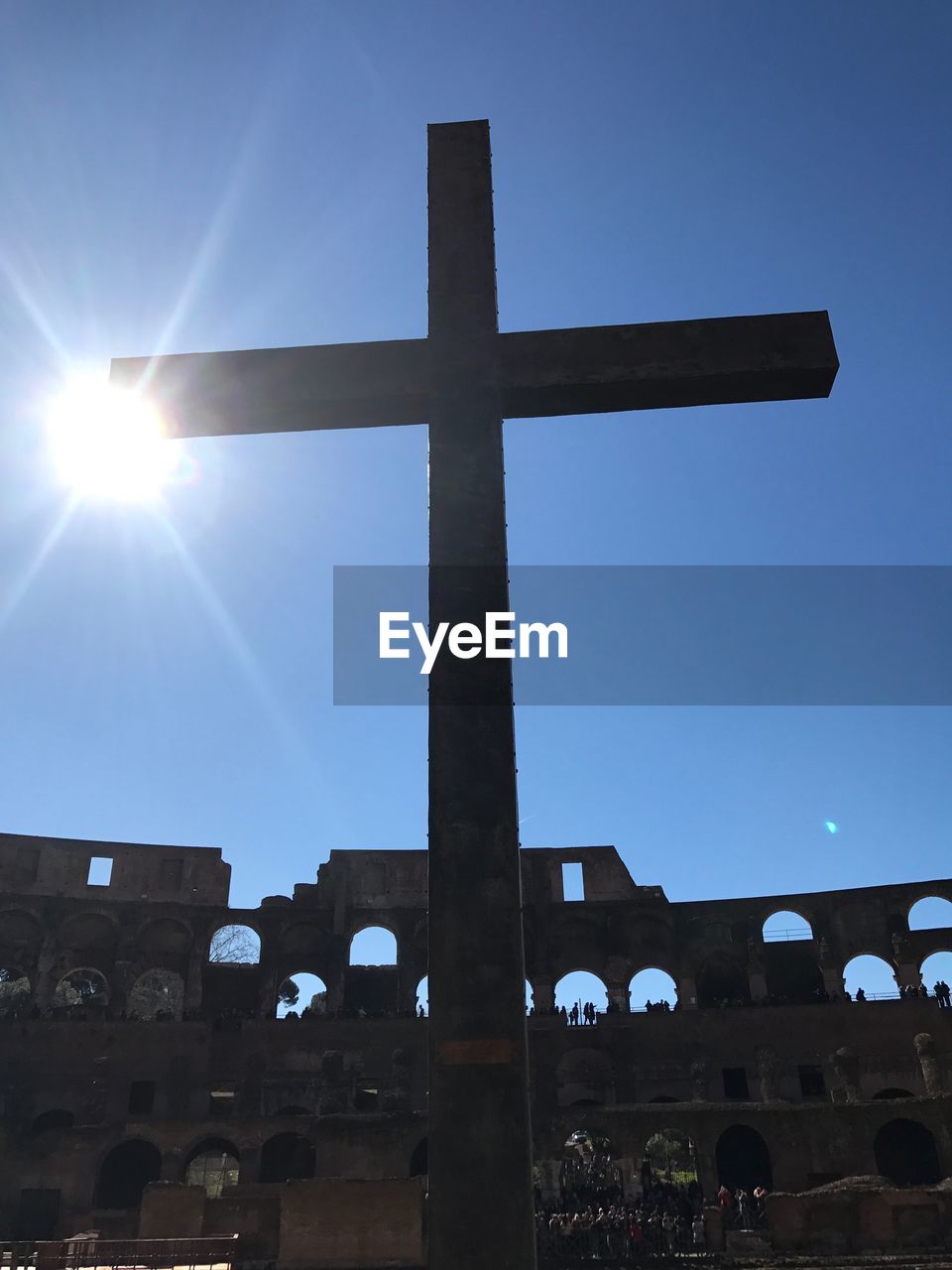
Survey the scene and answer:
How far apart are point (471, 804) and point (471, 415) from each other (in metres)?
2.48

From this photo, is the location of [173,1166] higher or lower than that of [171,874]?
lower

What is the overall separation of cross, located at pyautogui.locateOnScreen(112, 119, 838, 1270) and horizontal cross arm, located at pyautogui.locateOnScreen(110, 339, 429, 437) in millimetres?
12

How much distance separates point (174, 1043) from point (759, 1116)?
16386mm

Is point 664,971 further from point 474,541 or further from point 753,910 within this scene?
point 474,541

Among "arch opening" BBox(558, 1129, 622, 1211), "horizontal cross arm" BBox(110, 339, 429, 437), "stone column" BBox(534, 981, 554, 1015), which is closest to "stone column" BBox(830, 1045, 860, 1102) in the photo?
"arch opening" BBox(558, 1129, 622, 1211)

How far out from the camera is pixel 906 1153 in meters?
27.2

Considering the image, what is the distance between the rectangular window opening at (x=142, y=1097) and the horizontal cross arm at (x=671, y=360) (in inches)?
1114

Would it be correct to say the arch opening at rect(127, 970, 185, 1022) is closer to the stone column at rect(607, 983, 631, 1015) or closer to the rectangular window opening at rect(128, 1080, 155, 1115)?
the rectangular window opening at rect(128, 1080, 155, 1115)

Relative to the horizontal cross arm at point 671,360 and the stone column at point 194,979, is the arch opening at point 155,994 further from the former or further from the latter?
the horizontal cross arm at point 671,360

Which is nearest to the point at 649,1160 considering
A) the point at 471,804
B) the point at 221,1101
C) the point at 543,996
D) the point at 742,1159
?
the point at 742,1159

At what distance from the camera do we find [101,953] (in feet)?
113

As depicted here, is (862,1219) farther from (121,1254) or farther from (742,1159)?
(121,1254)

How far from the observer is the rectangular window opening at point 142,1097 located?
1149 inches

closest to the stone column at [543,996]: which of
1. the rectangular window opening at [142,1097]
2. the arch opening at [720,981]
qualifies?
the arch opening at [720,981]
